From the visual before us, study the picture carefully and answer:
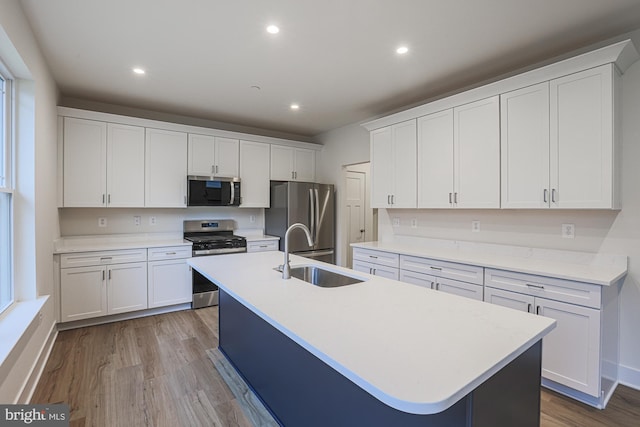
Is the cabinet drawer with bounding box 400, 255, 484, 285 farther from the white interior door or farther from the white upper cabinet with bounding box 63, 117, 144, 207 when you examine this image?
the white upper cabinet with bounding box 63, 117, 144, 207

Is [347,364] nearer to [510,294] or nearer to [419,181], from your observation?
[510,294]

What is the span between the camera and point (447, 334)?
3.84 feet

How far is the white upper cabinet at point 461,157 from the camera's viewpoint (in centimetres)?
284

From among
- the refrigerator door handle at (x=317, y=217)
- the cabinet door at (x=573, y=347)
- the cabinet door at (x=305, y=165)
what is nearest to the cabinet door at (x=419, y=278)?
the cabinet door at (x=573, y=347)

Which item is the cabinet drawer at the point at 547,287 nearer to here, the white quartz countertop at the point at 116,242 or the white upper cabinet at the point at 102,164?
the white quartz countertop at the point at 116,242

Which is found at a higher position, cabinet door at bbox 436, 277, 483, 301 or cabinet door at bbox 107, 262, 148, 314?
cabinet door at bbox 436, 277, 483, 301

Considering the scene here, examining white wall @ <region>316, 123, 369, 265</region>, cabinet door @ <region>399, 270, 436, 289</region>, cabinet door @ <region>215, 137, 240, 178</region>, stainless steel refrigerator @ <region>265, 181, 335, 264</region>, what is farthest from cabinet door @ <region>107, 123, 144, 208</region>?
cabinet door @ <region>399, 270, 436, 289</region>

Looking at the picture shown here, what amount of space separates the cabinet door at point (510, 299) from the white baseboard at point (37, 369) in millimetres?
3443

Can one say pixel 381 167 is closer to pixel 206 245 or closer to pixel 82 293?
pixel 206 245

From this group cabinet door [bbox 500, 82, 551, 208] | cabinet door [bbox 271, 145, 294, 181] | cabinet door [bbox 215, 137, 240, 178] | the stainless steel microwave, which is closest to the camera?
cabinet door [bbox 500, 82, 551, 208]

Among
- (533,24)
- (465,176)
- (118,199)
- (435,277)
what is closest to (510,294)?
(435,277)

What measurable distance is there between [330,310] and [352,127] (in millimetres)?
3877

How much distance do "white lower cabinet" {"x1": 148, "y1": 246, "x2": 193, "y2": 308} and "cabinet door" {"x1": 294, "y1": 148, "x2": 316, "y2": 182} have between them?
7.09 ft

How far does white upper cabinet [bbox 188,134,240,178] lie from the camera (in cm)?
421
